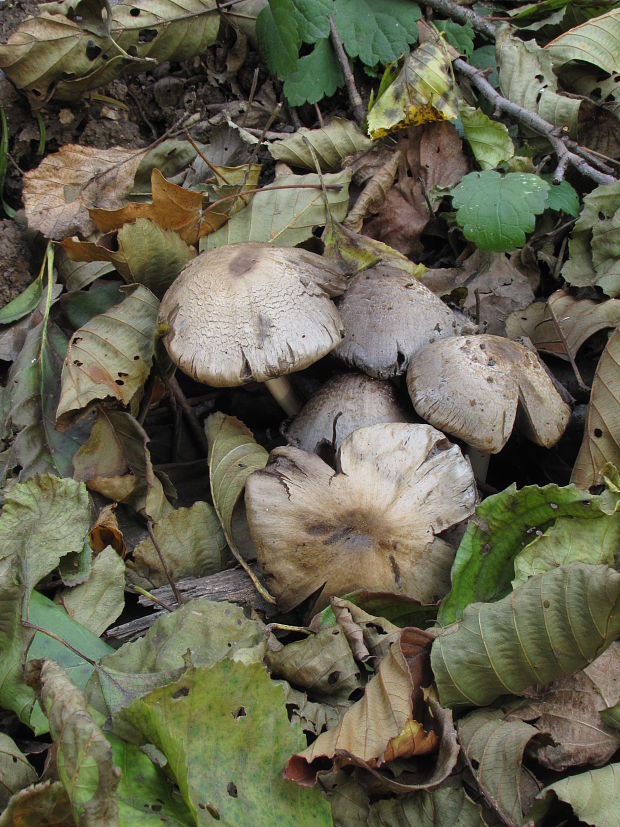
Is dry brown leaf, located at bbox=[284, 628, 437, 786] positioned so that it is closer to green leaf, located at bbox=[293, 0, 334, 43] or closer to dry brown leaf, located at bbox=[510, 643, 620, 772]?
dry brown leaf, located at bbox=[510, 643, 620, 772]

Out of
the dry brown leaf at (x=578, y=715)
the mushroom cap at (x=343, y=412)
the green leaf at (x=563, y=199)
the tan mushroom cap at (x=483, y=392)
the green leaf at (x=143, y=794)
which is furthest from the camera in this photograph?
the green leaf at (x=563, y=199)

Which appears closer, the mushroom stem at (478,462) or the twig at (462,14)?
the mushroom stem at (478,462)

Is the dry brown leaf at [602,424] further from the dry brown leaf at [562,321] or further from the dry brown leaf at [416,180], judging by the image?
the dry brown leaf at [416,180]

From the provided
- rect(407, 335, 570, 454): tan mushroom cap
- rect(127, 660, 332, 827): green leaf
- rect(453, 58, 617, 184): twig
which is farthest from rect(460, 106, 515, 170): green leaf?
rect(127, 660, 332, 827): green leaf

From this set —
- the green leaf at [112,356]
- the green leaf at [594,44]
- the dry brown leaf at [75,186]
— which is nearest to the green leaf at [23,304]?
the dry brown leaf at [75,186]

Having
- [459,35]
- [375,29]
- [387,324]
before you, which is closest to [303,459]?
[387,324]

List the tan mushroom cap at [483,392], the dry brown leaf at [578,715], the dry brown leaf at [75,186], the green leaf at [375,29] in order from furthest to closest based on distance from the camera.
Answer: the green leaf at [375,29]
the dry brown leaf at [75,186]
the tan mushroom cap at [483,392]
the dry brown leaf at [578,715]

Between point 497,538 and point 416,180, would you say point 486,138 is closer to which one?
point 416,180

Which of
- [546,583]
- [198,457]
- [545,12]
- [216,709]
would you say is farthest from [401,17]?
[216,709]
